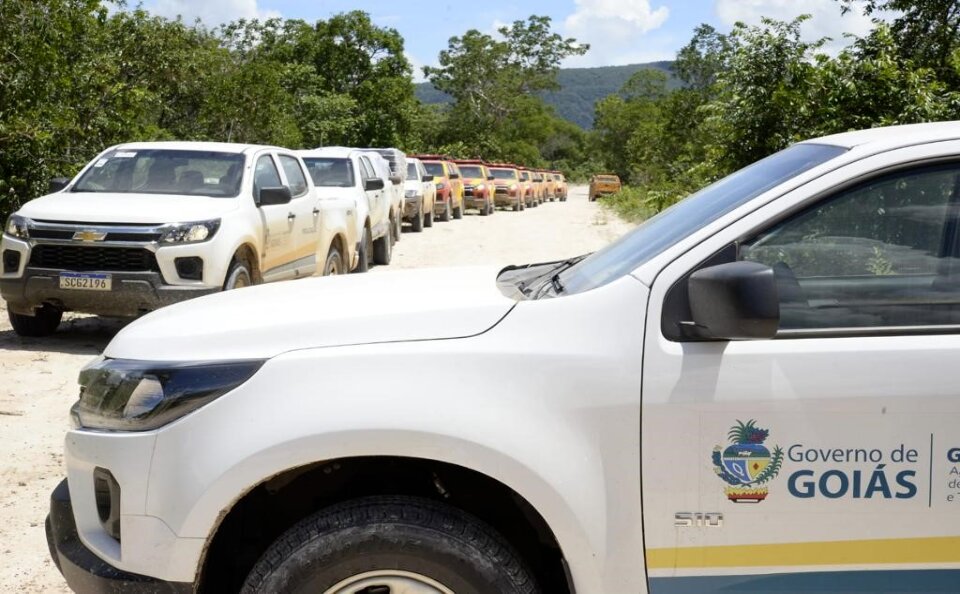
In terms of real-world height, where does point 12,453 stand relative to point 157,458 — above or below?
below

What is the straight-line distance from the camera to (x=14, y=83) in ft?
46.5

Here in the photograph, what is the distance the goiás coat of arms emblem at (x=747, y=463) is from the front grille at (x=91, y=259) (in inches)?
268

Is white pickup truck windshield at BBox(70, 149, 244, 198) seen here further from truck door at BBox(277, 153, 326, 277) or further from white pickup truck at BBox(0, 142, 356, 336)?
truck door at BBox(277, 153, 326, 277)

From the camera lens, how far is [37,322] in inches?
368

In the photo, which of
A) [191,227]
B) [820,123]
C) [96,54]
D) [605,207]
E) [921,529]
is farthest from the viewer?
[605,207]

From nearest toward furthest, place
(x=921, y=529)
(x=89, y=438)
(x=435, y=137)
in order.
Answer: (x=921, y=529)
(x=89, y=438)
(x=435, y=137)

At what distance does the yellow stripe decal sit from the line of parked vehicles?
6.59m

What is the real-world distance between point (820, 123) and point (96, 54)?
42.0 feet

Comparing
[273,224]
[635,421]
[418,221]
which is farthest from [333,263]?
[418,221]

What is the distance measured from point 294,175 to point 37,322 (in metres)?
3.09

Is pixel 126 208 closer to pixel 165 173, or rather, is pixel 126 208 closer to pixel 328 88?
pixel 165 173

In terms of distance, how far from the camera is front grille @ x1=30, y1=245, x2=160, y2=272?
28.5 ft

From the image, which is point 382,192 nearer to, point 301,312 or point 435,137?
point 301,312

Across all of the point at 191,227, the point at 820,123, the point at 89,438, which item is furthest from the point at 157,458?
the point at 820,123
